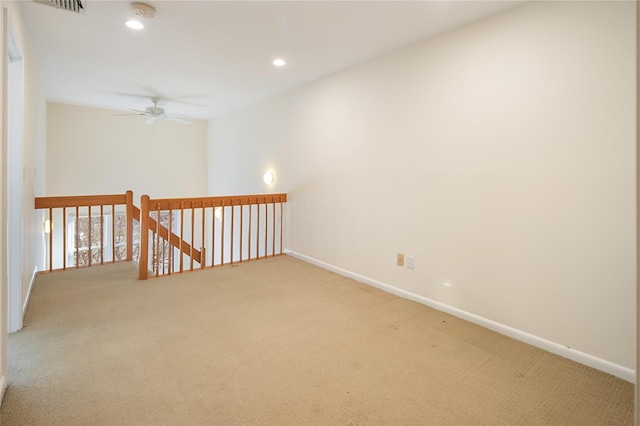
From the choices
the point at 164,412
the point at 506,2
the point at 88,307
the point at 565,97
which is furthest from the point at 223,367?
the point at 506,2

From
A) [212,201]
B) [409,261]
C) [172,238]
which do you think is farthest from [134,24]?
[172,238]

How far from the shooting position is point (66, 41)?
314 centimetres

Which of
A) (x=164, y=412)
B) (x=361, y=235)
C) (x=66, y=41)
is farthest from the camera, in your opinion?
(x=361, y=235)

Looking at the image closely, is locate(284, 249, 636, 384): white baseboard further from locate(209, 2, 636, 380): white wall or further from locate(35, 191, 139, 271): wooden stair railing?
locate(35, 191, 139, 271): wooden stair railing

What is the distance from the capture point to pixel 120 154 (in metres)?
6.31

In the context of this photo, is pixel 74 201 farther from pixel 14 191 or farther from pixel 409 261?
pixel 409 261

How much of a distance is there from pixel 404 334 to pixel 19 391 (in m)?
2.32

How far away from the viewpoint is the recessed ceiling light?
2751 millimetres

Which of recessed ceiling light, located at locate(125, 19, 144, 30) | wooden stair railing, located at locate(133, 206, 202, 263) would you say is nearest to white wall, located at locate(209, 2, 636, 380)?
recessed ceiling light, located at locate(125, 19, 144, 30)

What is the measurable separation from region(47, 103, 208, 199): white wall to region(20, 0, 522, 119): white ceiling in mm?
1398

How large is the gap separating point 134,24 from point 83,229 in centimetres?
503

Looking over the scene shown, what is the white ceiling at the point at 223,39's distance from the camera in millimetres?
2512

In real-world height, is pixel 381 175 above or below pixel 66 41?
below

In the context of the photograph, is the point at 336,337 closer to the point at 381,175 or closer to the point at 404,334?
the point at 404,334
